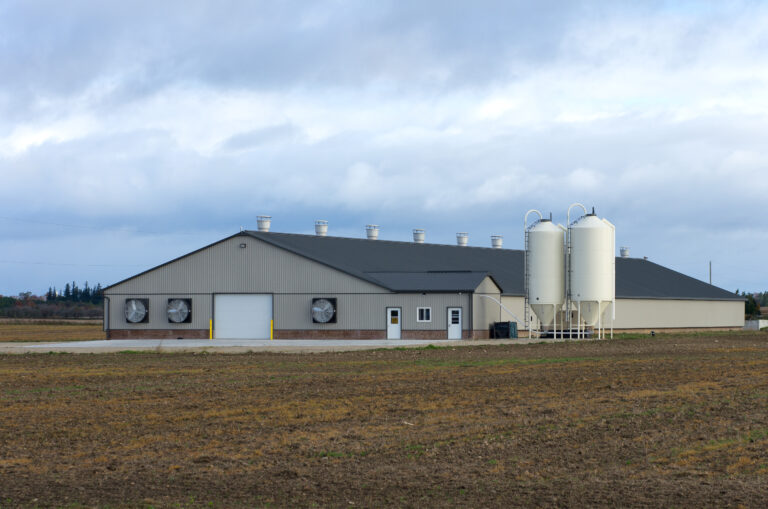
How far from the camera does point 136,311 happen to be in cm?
5172

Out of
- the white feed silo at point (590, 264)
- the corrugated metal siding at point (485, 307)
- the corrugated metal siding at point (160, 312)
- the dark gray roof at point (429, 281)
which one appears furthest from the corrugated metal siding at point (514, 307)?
the corrugated metal siding at point (160, 312)

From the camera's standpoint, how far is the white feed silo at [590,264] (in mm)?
49375

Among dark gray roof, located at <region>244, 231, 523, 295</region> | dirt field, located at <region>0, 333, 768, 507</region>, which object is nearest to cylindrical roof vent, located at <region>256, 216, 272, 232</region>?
dark gray roof, located at <region>244, 231, 523, 295</region>

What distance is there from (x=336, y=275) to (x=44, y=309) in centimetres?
9368

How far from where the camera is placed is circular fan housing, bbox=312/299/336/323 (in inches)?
1925

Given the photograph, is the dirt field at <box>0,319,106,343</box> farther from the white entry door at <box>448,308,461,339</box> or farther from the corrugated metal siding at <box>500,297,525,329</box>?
the corrugated metal siding at <box>500,297,525,329</box>

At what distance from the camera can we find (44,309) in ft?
434

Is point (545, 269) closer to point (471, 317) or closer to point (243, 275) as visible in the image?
point (471, 317)

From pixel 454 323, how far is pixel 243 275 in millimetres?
11176

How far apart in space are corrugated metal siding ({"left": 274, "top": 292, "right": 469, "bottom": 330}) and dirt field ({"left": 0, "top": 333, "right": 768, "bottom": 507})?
19.4m

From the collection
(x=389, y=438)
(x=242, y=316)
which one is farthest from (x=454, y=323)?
(x=389, y=438)

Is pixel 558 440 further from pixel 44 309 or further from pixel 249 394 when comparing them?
pixel 44 309

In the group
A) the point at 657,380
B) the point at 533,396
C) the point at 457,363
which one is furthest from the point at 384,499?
the point at 457,363

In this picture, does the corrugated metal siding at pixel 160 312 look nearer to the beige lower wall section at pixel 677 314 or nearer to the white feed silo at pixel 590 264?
the white feed silo at pixel 590 264
